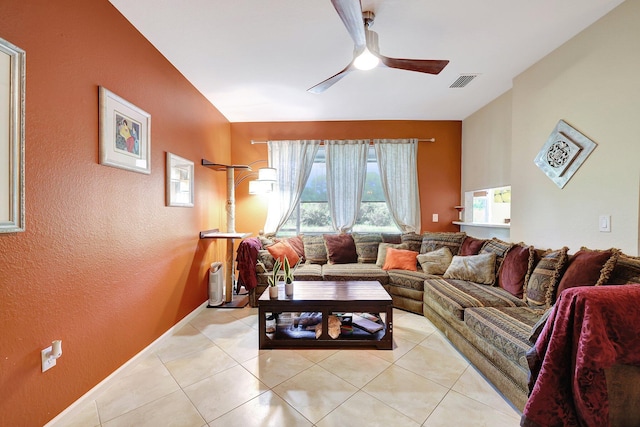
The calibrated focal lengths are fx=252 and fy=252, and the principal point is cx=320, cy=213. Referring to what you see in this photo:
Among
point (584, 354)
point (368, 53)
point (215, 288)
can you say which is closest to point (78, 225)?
point (215, 288)

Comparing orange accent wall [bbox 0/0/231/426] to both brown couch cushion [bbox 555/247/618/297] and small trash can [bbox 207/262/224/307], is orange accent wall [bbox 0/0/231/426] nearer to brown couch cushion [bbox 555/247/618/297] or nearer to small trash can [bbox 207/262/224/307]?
small trash can [bbox 207/262/224/307]

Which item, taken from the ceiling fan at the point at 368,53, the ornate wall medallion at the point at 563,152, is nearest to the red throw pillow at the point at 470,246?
the ornate wall medallion at the point at 563,152

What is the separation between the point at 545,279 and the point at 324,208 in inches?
116

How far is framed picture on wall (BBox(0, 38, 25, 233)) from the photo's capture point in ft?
3.87

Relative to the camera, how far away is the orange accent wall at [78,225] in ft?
4.23

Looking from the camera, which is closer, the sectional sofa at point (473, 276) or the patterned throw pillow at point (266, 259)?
the sectional sofa at point (473, 276)

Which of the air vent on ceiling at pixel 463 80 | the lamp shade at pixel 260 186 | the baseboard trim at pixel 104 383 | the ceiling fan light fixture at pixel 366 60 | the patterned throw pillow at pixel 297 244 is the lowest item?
the baseboard trim at pixel 104 383

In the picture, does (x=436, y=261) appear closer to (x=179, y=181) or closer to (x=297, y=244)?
(x=297, y=244)

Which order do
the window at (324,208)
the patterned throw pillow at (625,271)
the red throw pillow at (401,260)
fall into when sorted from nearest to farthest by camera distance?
the patterned throw pillow at (625,271), the red throw pillow at (401,260), the window at (324,208)

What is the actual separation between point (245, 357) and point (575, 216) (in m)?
3.07

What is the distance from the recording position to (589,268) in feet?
5.89

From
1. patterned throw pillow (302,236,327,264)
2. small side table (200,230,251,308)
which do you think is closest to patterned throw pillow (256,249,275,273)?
small side table (200,230,251,308)

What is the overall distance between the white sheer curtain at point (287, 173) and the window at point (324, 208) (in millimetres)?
172

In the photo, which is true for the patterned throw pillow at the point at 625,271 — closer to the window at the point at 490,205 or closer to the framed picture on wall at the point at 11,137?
the window at the point at 490,205
